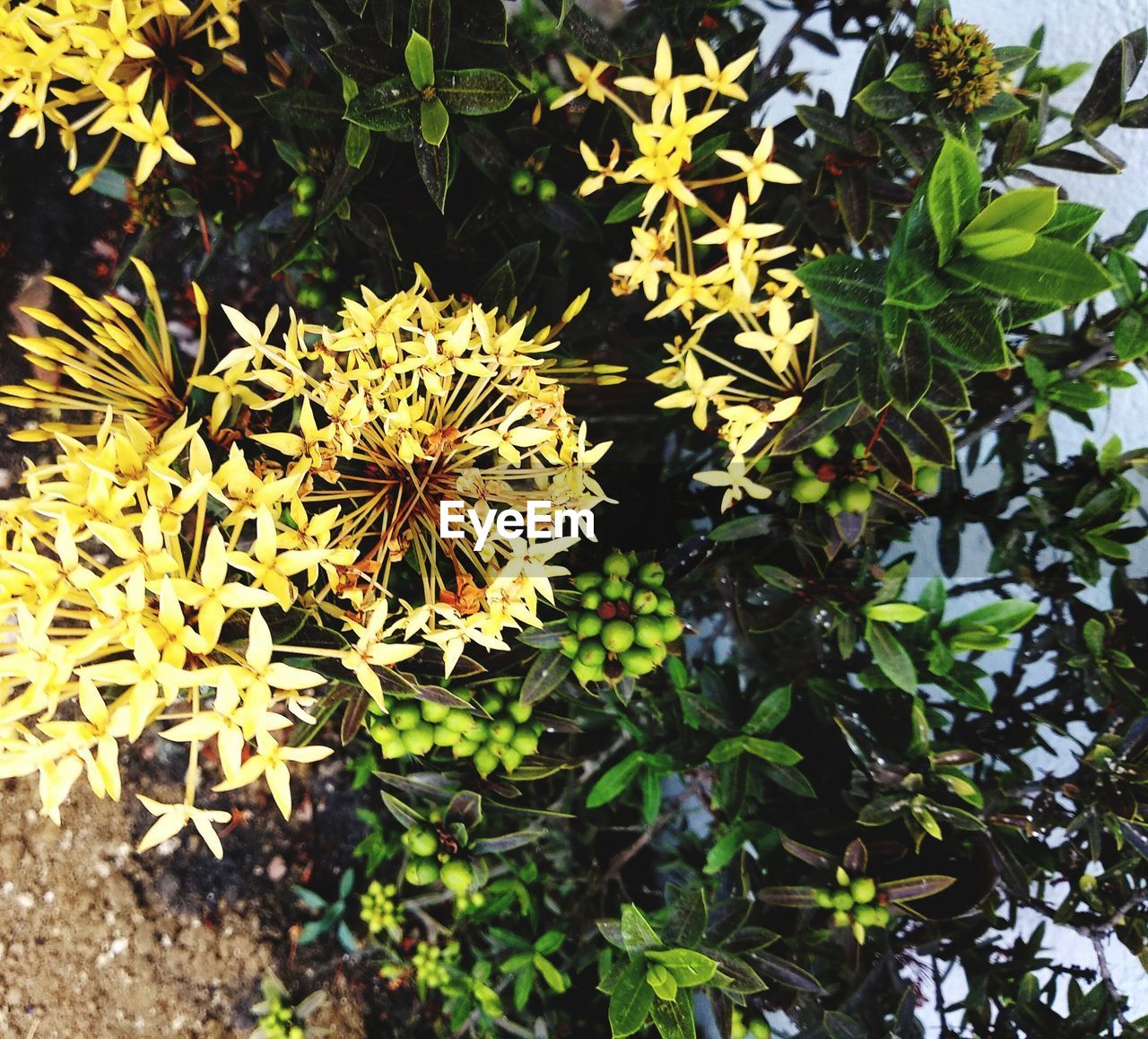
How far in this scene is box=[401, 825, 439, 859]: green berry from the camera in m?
1.00

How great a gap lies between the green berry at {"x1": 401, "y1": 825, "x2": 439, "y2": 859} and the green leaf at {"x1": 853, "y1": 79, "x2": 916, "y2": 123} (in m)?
1.02

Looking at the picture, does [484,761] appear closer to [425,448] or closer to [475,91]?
[425,448]

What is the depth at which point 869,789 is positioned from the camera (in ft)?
3.36

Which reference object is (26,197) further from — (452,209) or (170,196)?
(452,209)

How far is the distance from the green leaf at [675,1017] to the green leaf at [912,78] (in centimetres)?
103

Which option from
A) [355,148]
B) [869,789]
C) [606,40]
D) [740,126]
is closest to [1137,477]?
[869,789]

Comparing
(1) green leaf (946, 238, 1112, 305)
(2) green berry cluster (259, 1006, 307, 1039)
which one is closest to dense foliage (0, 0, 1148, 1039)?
(1) green leaf (946, 238, 1112, 305)

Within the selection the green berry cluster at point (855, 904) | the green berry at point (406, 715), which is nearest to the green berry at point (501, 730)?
the green berry at point (406, 715)

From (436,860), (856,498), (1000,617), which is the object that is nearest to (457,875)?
(436,860)

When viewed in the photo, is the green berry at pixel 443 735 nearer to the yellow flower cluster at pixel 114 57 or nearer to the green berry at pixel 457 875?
the green berry at pixel 457 875

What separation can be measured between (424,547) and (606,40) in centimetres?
A: 57

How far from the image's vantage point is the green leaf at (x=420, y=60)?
71 centimetres

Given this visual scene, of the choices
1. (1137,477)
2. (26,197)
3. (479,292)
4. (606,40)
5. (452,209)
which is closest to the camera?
(606,40)
